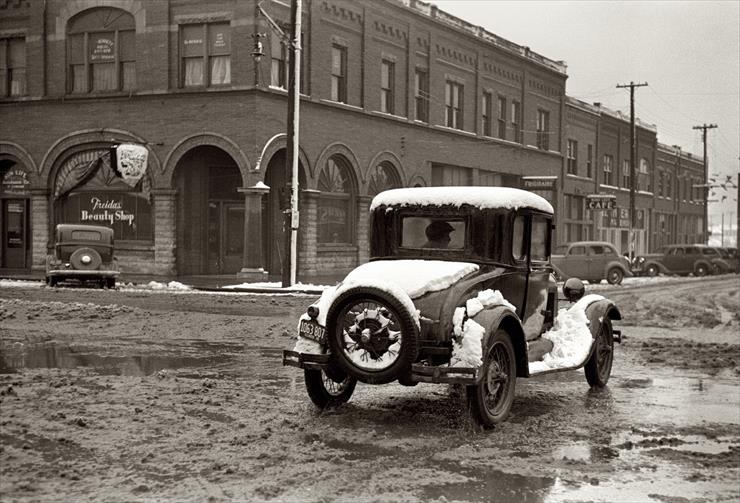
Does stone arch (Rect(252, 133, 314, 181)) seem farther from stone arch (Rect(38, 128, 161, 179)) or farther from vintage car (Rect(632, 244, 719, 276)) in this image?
vintage car (Rect(632, 244, 719, 276))

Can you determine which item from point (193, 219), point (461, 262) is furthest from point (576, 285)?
point (193, 219)

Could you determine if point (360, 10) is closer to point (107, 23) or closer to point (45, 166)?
point (107, 23)

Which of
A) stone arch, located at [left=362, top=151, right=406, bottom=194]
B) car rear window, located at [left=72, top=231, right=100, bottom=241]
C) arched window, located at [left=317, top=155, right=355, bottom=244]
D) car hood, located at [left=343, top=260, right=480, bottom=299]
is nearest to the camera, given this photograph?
car hood, located at [left=343, top=260, right=480, bottom=299]

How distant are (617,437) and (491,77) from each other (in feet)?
121

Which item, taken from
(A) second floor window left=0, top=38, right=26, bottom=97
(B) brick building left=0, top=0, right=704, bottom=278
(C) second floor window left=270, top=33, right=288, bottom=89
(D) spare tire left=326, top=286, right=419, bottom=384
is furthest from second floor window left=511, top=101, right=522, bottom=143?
(D) spare tire left=326, top=286, right=419, bottom=384

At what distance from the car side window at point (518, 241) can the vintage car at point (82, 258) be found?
1737 cm

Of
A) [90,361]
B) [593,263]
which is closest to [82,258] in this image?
[90,361]

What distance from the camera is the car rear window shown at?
23750 millimetres

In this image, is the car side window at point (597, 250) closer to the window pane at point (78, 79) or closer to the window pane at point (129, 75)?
the window pane at point (129, 75)

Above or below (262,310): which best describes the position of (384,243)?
above

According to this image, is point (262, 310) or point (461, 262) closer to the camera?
point (461, 262)

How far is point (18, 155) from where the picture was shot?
1193 inches

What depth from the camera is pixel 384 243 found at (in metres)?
8.41

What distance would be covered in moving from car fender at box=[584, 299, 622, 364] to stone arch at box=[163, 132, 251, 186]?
19201mm
